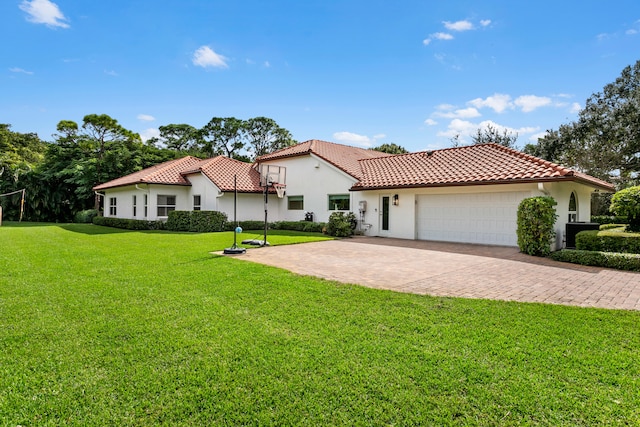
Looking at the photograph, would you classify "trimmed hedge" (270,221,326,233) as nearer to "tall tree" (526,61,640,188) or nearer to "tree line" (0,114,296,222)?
"tree line" (0,114,296,222)

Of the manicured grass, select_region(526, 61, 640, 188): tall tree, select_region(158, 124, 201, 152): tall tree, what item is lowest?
the manicured grass

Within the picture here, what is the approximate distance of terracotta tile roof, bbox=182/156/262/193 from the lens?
68.0 feet

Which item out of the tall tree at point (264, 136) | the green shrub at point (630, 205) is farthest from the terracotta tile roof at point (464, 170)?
the tall tree at point (264, 136)

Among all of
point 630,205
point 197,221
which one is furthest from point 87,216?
point 630,205

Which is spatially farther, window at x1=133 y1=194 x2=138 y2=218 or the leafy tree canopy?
the leafy tree canopy

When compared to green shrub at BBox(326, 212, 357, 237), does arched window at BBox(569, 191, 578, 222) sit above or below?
above

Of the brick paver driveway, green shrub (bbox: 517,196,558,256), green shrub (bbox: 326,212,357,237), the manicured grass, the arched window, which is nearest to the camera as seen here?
the manicured grass

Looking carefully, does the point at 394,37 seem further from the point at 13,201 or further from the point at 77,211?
the point at 13,201

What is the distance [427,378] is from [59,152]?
37493mm

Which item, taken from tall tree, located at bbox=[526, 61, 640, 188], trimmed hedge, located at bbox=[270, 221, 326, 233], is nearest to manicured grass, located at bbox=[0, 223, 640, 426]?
trimmed hedge, located at bbox=[270, 221, 326, 233]

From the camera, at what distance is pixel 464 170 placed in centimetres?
1528

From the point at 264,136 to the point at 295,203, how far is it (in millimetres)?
37303

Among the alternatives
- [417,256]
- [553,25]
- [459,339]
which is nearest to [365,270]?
[417,256]

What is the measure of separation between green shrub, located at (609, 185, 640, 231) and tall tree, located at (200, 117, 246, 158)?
50.0 m
